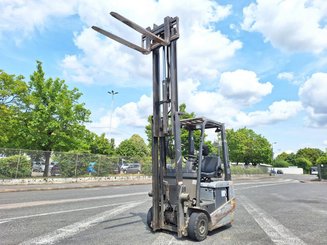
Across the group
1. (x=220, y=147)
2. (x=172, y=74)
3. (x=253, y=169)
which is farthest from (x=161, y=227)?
(x=253, y=169)

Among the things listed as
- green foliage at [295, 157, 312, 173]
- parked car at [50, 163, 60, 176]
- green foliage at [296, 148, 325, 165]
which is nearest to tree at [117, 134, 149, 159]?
parked car at [50, 163, 60, 176]

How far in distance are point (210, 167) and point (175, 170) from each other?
1.06 meters

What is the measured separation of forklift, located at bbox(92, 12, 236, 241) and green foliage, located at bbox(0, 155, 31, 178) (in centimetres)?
1725

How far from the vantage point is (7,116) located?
26719mm

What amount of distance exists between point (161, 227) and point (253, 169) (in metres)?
57.0

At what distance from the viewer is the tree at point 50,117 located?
2711 cm

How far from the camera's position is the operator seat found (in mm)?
7684

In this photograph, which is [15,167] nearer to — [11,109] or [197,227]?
[11,109]

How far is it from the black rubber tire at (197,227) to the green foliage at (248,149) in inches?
3147

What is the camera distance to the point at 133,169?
1314 inches

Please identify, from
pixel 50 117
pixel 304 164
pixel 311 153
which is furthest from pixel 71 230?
pixel 311 153

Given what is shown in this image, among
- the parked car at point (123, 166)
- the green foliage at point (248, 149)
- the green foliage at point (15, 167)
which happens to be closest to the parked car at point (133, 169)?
the parked car at point (123, 166)

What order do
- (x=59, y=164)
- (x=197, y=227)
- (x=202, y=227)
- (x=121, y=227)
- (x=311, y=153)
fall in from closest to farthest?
(x=197, y=227)
(x=202, y=227)
(x=121, y=227)
(x=59, y=164)
(x=311, y=153)

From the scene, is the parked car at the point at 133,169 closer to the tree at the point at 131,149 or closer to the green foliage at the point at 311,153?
the tree at the point at 131,149
